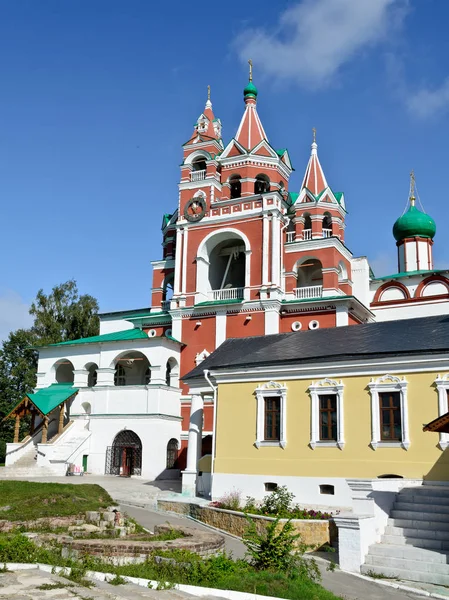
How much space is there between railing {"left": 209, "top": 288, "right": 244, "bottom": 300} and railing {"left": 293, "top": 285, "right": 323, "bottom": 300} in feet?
9.65

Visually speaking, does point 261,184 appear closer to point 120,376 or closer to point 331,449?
point 120,376

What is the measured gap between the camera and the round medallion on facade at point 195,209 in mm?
35062

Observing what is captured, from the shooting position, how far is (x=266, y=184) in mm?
36000

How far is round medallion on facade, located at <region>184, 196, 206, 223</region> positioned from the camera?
115 ft

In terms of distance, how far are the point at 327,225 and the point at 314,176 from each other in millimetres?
3183

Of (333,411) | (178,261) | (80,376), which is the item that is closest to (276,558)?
(333,411)

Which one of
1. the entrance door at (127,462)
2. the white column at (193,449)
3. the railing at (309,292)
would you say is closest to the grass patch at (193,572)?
the white column at (193,449)

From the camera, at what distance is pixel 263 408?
19.5 metres

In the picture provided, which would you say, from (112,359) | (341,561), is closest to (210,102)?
(112,359)

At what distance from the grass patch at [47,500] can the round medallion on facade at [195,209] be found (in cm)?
1829

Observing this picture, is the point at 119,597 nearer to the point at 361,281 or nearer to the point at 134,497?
the point at 134,497

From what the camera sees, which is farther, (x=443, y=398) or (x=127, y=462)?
(x=127, y=462)

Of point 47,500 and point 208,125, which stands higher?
point 208,125

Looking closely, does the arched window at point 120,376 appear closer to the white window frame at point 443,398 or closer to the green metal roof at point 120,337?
the green metal roof at point 120,337
